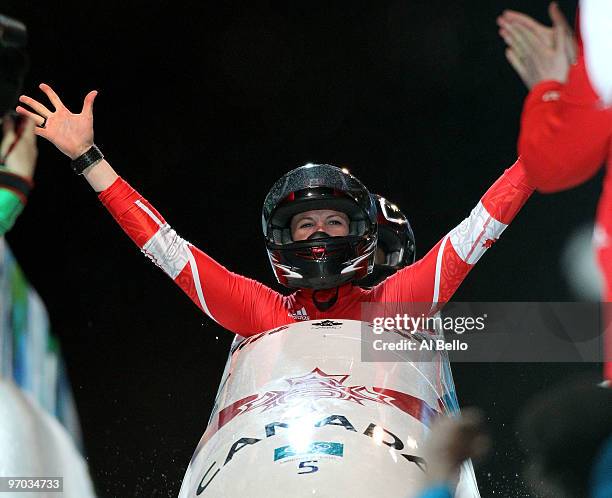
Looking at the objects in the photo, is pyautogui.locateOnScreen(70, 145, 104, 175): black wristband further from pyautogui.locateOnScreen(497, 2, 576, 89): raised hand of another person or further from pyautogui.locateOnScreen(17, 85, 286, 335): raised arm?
pyautogui.locateOnScreen(497, 2, 576, 89): raised hand of another person

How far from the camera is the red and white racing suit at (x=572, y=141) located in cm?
153

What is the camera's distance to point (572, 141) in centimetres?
156

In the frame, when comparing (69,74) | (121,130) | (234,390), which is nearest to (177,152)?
(121,130)

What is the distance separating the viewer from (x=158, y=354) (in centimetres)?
500

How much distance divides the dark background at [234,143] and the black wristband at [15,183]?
172cm

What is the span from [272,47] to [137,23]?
753 millimetres

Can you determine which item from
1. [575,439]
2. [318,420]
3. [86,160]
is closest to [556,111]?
[575,439]

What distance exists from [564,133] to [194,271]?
1901 mm

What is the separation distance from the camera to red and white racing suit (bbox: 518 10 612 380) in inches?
60.1

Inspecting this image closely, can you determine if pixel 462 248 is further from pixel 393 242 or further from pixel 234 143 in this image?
pixel 234 143

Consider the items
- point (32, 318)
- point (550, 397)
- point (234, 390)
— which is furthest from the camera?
point (32, 318)

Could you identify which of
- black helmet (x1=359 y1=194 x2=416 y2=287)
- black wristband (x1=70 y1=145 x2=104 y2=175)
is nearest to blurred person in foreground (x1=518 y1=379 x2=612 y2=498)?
black wristband (x1=70 y1=145 x2=104 y2=175)

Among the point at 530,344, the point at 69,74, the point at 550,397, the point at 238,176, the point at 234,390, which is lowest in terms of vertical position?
the point at 550,397

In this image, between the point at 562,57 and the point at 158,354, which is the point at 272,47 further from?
the point at 562,57
